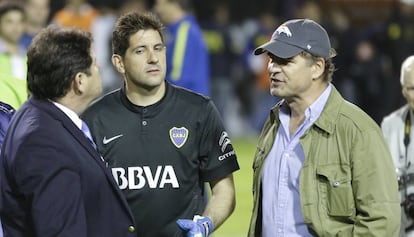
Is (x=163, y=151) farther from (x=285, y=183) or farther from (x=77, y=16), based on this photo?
(x=77, y=16)

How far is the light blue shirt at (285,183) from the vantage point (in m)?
4.67

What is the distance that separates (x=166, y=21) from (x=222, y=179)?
173 inches

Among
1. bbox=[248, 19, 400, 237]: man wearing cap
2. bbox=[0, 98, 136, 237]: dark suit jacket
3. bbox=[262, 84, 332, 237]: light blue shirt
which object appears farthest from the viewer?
bbox=[262, 84, 332, 237]: light blue shirt

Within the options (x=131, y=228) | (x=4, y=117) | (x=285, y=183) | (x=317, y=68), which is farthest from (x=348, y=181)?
(x=4, y=117)

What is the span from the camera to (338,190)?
4.57 meters

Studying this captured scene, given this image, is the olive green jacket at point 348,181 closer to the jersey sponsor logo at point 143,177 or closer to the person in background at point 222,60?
the jersey sponsor logo at point 143,177

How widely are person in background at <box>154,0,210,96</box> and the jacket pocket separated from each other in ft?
15.4

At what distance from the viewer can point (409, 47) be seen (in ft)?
47.7

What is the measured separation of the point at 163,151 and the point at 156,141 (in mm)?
64

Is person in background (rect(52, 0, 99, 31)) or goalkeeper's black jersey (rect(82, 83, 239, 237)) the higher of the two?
person in background (rect(52, 0, 99, 31))

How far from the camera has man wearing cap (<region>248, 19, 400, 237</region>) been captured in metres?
4.54

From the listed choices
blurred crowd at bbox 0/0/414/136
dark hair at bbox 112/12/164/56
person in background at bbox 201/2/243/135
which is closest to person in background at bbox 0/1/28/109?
blurred crowd at bbox 0/0/414/136

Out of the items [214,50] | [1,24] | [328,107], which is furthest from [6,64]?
[214,50]

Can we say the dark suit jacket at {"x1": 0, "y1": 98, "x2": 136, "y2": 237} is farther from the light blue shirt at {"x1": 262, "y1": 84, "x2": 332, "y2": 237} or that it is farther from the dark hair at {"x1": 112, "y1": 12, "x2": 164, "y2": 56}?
the dark hair at {"x1": 112, "y1": 12, "x2": 164, "y2": 56}
